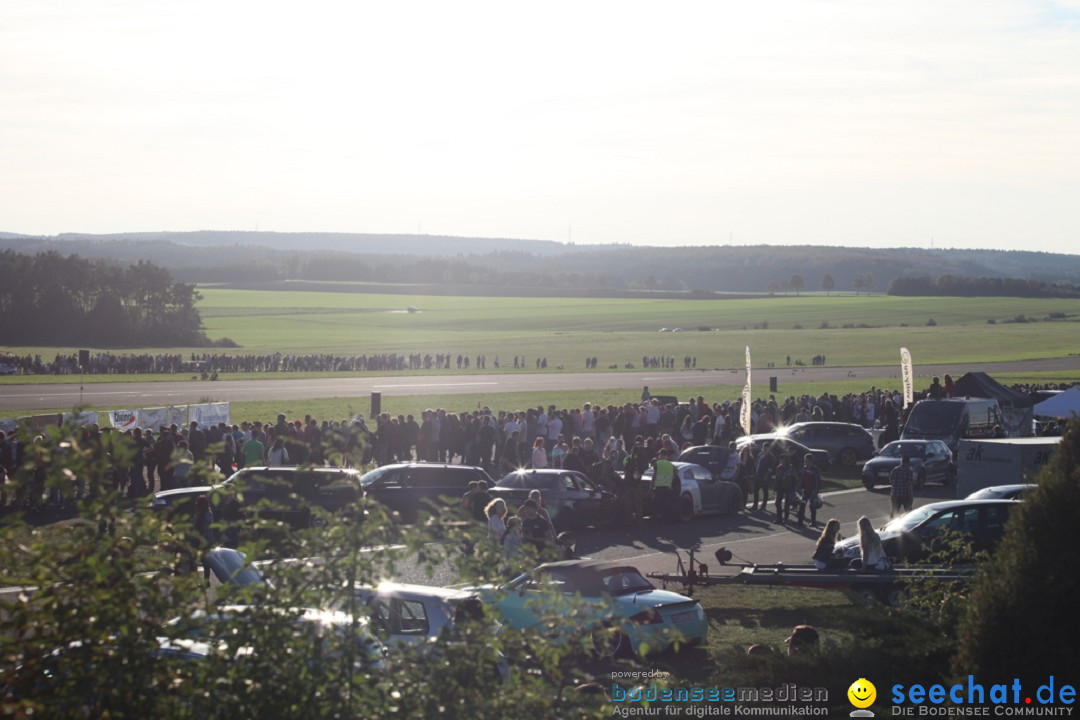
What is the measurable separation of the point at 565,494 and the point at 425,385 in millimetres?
38155

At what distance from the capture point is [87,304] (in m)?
89.8

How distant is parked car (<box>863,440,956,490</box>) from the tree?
76.1ft

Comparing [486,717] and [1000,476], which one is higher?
[486,717]

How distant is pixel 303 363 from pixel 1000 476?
5587 cm

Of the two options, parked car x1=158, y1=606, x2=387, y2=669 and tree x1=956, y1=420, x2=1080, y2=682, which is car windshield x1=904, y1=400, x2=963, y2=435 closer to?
tree x1=956, y1=420, x2=1080, y2=682

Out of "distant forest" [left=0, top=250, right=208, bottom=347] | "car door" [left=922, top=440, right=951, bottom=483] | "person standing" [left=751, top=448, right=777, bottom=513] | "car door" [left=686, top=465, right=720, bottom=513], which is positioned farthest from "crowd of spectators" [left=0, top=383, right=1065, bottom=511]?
"distant forest" [left=0, top=250, right=208, bottom=347]

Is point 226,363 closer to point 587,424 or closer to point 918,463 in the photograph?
point 587,424

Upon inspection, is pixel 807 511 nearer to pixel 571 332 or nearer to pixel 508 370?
pixel 508 370

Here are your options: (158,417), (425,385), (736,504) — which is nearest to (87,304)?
(425,385)

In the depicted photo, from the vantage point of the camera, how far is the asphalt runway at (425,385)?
47.2 meters

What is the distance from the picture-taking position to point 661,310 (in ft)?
468

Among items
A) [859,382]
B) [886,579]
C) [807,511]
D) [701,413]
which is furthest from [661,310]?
[886,579]

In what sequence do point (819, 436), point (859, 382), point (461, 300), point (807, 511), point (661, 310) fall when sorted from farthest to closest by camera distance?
1. point (461, 300)
2. point (661, 310)
3. point (859, 382)
4. point (819, 436)
5. point (807, 511)

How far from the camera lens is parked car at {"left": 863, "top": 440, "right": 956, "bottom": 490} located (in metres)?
28.9
